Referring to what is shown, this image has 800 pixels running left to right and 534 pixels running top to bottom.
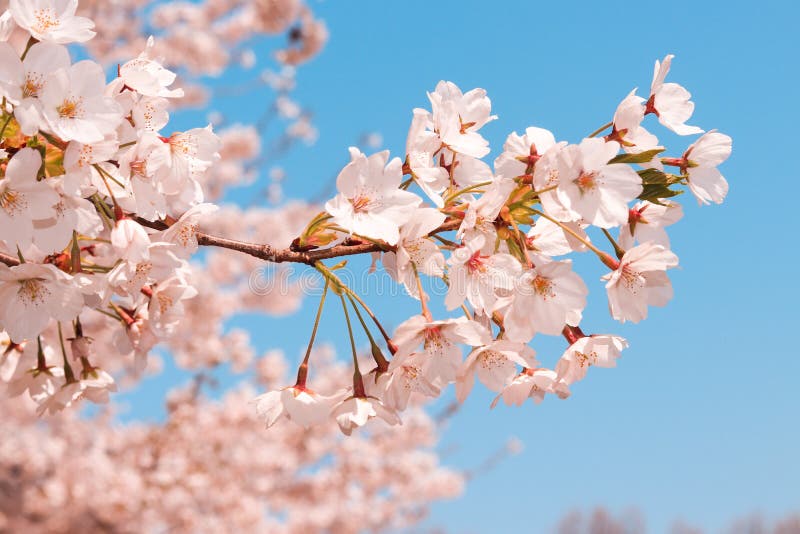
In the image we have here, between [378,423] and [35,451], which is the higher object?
[35,451]

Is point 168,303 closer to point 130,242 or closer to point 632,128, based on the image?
point 130,242

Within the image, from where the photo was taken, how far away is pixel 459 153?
5.52 ft

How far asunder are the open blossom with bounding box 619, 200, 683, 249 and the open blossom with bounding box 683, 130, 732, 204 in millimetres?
70

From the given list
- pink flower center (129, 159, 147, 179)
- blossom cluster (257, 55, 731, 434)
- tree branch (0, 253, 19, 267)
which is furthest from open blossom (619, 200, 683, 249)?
A: tree branch (0, 253, 19, 267)

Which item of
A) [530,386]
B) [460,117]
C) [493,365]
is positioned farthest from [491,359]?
[460,117]

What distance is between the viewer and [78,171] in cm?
146

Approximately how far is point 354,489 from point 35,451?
14.2 feet

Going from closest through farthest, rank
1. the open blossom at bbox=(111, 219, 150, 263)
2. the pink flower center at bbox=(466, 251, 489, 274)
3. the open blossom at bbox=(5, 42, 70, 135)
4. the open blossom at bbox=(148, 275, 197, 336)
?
the open blossom at bbox=(5, 42, 70, 135), the pink flower center at bbox=(466, 251, 489, 274), the open blossom at bbox=(111, 219, 150, 263), the open blossom at bbox=(148, 275, 197, 336)

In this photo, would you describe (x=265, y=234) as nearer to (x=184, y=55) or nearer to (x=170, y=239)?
(x=184, y=55)

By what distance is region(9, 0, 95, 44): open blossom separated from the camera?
1.46m

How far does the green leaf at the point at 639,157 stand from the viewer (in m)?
1.53

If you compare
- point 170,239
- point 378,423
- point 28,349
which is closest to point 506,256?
point 378,423

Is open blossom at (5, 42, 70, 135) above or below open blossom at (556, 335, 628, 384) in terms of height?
above

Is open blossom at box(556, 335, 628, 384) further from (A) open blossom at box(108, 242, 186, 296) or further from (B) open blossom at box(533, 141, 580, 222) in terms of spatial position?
(A) open blossom at box(108, 242, 186, 296)
